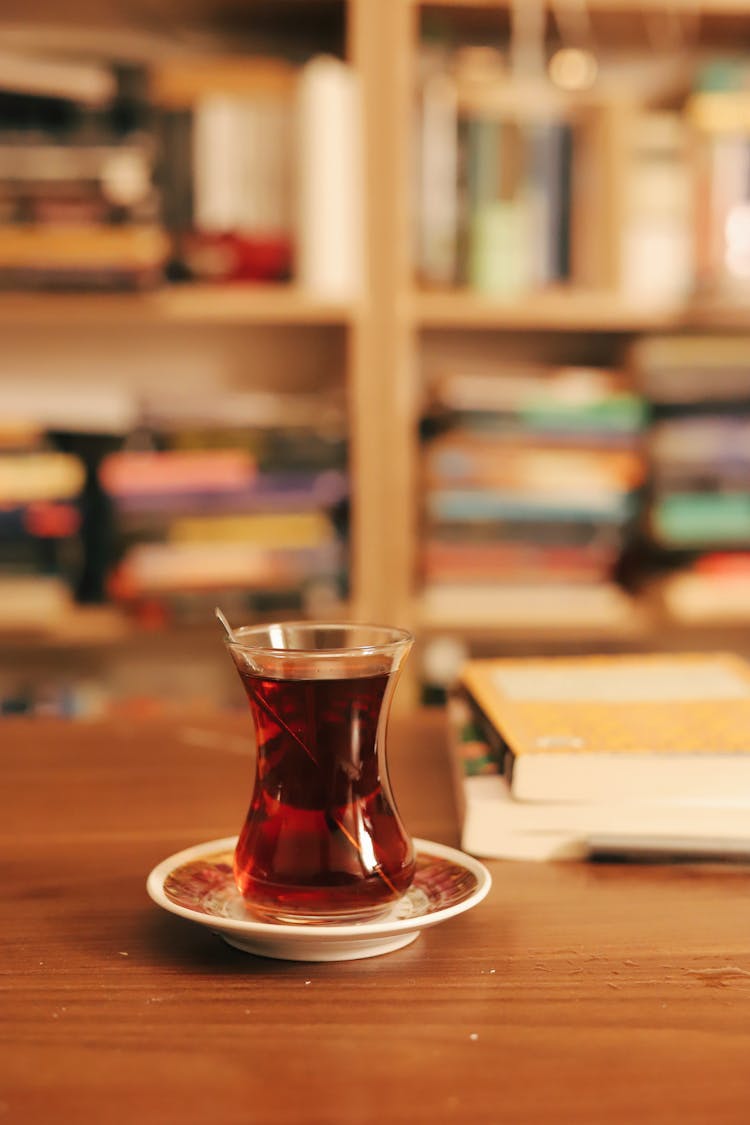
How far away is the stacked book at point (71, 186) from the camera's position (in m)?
1.62

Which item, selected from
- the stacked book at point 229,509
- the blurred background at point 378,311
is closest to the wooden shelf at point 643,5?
the blurred background at point 378,311

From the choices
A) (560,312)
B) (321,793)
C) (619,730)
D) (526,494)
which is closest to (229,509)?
(526,494)

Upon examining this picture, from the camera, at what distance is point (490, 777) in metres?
0.69

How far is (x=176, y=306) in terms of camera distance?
5.46ft

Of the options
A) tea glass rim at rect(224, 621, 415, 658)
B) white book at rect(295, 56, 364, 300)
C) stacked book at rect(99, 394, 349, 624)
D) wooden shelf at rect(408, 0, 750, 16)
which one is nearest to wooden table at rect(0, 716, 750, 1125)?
tea glass rim at rect(224, 621, 415, 658)

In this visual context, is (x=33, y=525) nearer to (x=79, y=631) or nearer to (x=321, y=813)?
(x=79, y=631)

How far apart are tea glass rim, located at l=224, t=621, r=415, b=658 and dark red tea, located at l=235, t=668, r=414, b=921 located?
0.5 inches

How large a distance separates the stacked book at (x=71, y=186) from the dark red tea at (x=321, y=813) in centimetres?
123

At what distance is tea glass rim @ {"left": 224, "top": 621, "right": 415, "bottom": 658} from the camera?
51cm

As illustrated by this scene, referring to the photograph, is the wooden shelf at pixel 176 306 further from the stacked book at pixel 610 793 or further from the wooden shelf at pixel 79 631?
the stacked book at pixel 610 793

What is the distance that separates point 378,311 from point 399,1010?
1.32 metres

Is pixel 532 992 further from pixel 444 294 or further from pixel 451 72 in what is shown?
pixel 451 72

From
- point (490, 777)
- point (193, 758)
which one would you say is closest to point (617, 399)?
point (193, 758)

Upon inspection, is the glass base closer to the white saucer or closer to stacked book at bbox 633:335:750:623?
the white saucer
